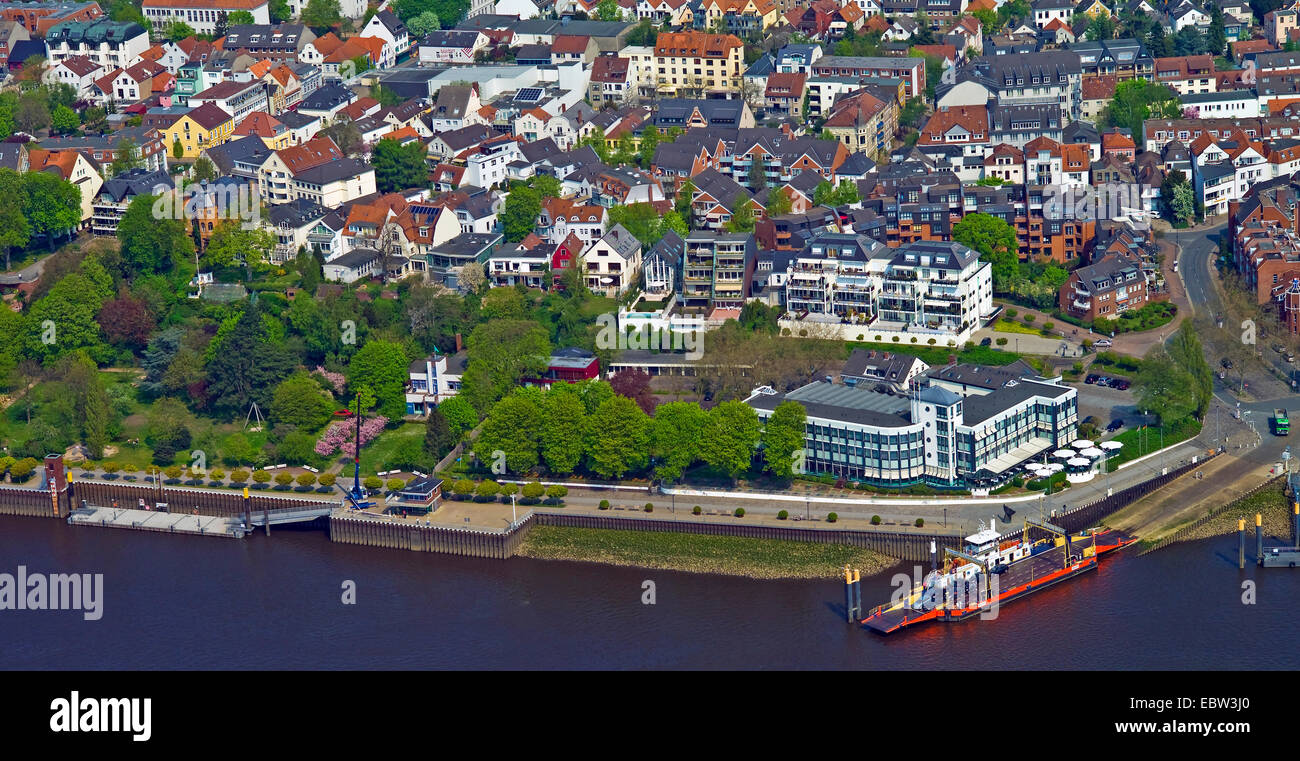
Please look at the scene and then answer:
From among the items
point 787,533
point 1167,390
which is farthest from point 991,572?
point 1167,390

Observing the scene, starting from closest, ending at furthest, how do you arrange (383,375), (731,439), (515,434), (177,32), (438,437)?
1. (731,439)
2. (515,434)
3. (438,437)
4. (383,375)
5. (177,32)

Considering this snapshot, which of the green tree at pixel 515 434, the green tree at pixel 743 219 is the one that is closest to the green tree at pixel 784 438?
the green tree at pixel 515 434

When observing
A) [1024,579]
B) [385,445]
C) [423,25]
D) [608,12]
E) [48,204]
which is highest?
[608,12]

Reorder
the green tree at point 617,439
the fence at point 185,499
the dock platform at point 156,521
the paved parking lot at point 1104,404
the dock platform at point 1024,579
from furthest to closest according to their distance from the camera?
the paved parking lot at point 1104,404 < the fence at point 185,499 < the dock platform at point 156,521 < the green tree at point 617,439 < the dock platform at point 1024,579

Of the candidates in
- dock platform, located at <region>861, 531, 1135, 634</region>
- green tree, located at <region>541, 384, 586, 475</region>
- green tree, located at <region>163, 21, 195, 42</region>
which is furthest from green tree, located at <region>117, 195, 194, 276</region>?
dock platform, located at <region>861, 531, 1135, 634</region>

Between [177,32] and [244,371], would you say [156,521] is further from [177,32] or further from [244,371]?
[177,32]

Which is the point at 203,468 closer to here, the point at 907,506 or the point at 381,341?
the point at 381,341

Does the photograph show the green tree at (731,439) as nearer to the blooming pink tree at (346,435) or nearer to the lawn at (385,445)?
the lawn at (385,445)
